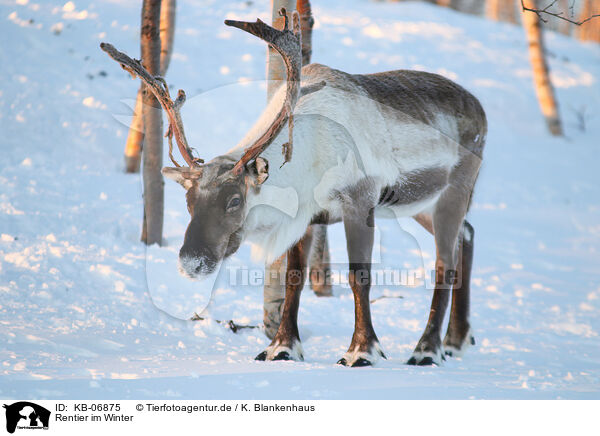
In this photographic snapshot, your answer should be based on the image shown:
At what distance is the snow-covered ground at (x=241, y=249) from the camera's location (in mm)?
4129

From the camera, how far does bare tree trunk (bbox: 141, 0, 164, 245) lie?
642 centimetres

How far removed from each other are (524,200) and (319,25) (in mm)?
5304

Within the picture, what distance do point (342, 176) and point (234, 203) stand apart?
786 millimetres

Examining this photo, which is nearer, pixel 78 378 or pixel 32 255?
pixel 78 378

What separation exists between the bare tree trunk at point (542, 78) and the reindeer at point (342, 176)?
788cm

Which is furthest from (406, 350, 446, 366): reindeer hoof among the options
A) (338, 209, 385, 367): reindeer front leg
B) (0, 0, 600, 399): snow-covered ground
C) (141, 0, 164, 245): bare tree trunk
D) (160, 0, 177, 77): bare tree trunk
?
(160, 0, 177, 77): bare tree trunk

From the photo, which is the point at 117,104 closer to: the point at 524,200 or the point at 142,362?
the point at 142,362

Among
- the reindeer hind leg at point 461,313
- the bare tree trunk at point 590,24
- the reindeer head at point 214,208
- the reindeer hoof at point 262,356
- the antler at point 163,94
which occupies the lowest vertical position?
the reindeer hoof at point 262,356

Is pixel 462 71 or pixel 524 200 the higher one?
pixel 462 71

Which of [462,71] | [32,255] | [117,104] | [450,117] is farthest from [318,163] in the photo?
[462,71]

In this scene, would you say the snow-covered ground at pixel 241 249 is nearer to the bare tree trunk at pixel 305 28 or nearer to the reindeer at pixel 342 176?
the reindeer at pixel 342 176

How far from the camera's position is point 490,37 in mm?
15664

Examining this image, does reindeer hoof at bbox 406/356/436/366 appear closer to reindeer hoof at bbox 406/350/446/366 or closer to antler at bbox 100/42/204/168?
reindeer hoof at bbox 406/350/446/366
